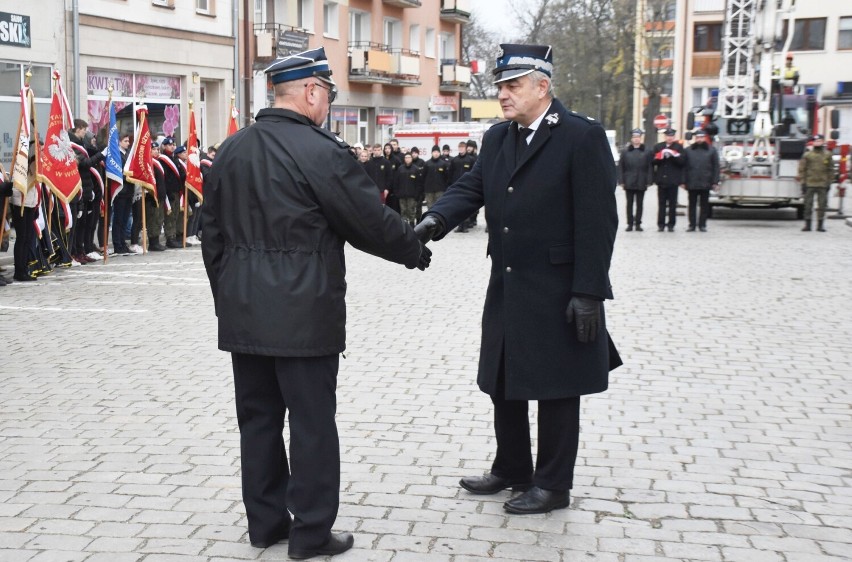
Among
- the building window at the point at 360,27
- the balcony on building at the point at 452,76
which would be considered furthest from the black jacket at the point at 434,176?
the balcony on building at the point at 452,76

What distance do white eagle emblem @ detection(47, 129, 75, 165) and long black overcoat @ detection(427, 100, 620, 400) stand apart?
1091 centimetres

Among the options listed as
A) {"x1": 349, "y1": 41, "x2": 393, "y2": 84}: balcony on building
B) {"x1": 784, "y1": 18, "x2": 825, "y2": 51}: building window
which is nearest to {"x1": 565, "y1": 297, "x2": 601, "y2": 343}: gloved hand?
{"x1": 349, "y1": 41, "x2": 393, "y2": 84}: balcony on building

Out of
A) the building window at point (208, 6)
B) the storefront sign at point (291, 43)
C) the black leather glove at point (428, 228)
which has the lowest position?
the black leather glove at point (428, 228)

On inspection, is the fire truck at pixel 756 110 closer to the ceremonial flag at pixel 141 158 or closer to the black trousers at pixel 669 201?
the black trousers at pixel 669 201

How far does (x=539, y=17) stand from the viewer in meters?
68.5

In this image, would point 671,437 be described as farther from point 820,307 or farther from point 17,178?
point 17,178

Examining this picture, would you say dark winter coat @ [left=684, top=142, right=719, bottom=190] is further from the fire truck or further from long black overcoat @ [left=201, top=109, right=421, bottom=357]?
long black overcoat @ [left=201, top=109, right=421, bottom=357]

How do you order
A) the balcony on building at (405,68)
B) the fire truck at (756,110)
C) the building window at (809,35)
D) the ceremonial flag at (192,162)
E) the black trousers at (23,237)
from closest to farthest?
→ 1. the black trousers at (23,237)
2. the ceremonial flag at (192,162)
3. the fire truck at (756,110)
4. the balcony on building at (405,68)
5. the building window at (809,35)

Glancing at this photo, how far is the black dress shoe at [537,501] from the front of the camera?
496cm

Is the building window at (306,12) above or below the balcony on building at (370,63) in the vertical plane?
above

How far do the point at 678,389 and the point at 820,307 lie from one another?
4.60 meters

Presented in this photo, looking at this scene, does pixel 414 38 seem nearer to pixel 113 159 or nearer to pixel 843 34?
pixel 843 34

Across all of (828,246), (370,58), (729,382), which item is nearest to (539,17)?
(370,58)

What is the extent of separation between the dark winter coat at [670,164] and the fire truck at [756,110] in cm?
309
